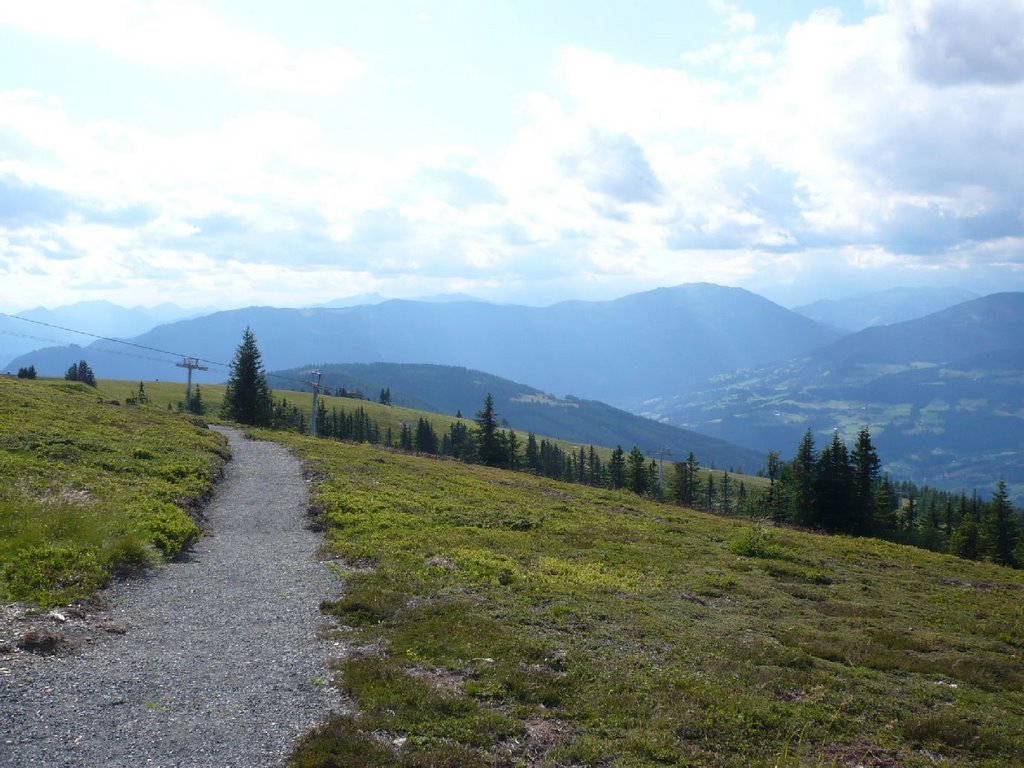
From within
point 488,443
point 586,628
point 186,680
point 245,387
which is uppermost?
point 245,387

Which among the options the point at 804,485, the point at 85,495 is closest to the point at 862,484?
the point at 804,485

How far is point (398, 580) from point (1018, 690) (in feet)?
52.1

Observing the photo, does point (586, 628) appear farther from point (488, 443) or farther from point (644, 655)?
point (488, 443)

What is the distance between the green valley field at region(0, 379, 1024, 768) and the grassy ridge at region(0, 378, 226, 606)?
4.4 inches

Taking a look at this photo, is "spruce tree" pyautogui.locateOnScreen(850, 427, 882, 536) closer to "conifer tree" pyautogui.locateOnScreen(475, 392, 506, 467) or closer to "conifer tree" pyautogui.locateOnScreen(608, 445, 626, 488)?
"conifer tree" pyautogui.locateOnScreen(475, 392, 506, 467)

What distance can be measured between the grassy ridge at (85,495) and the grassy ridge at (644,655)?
6.15 meters

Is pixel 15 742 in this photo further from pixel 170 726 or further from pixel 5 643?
pixel 5 643

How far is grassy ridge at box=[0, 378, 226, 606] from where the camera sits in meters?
16.0

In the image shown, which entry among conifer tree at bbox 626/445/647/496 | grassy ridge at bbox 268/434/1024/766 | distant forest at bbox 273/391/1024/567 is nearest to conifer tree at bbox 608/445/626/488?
distant forest at bbox 273/391/1024/567

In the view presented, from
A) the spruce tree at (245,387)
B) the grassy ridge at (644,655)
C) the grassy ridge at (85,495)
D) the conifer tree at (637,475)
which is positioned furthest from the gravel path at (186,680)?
the conifer tree at (637,475)

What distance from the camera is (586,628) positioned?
52.5ft

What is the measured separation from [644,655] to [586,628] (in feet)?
6.56

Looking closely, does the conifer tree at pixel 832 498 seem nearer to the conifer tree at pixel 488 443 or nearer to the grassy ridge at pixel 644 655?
the grassy ridge at pixel 644 655

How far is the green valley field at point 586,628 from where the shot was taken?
34.8 feet
